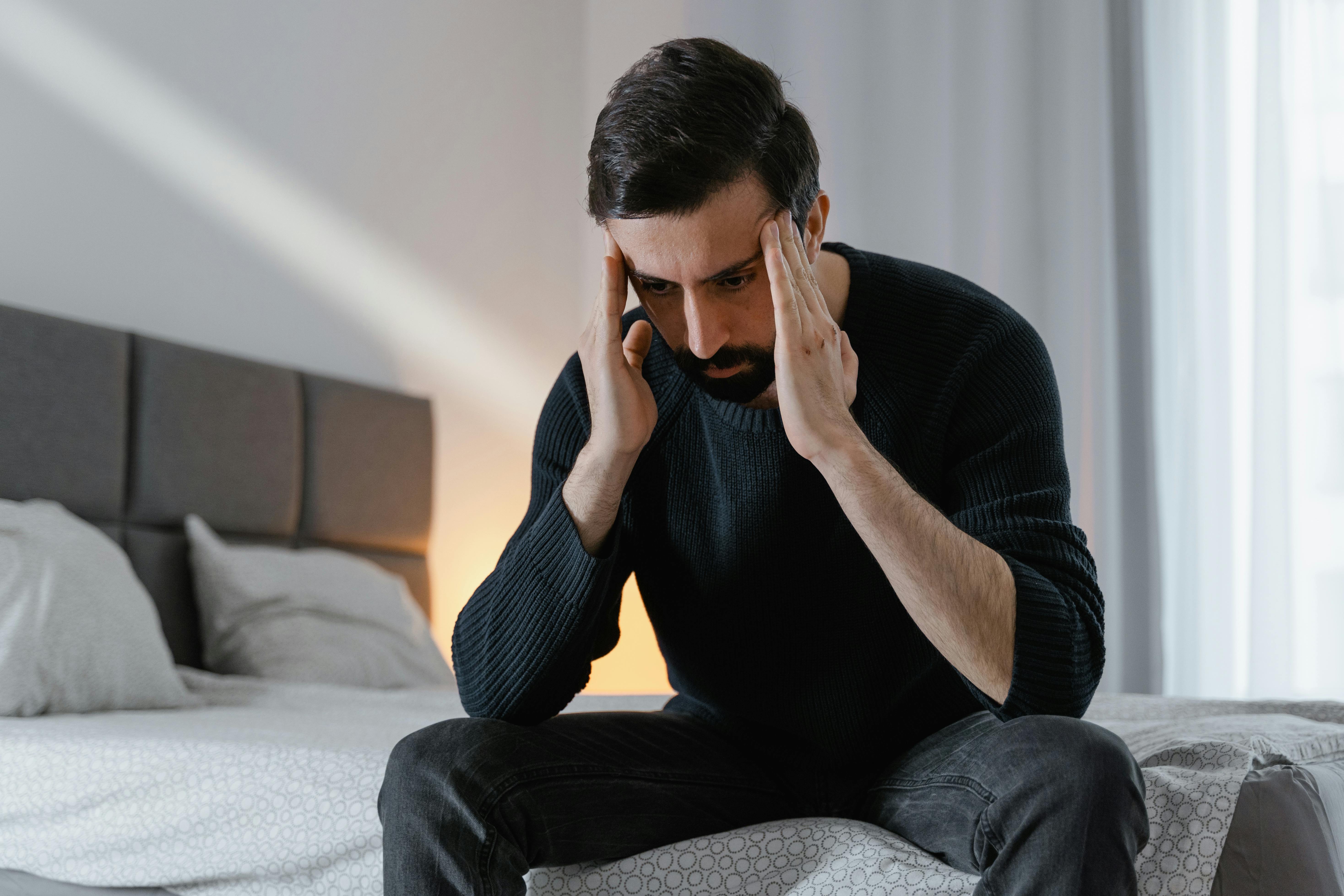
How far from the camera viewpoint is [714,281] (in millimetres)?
1165

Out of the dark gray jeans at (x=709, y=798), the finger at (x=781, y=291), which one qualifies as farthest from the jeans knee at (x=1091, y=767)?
the finger at (x=781, y=291)

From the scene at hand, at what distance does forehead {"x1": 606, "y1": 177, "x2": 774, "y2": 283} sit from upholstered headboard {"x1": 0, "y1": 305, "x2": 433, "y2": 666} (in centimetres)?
141

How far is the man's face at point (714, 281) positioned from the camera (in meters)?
1.15

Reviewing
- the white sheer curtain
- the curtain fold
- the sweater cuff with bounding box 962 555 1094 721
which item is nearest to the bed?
the sweater cuff with bounding box 962 555 1094 721

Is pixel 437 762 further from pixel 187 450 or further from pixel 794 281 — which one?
pixel 187 450

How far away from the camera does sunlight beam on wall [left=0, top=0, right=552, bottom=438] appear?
7.72 ft

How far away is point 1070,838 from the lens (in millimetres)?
854

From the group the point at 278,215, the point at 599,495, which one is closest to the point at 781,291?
the point at 599,495

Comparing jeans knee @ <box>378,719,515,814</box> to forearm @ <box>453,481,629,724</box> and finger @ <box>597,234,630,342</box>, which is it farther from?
finger @ <box>597,234,630,342</box>

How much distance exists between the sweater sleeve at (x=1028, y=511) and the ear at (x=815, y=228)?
0.69 feet

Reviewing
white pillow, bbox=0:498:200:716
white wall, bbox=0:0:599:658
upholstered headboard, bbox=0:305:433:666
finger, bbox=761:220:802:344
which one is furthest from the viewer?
white wall, bbox=0:0:599:658

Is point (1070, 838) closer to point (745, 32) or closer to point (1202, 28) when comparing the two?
point (1202, 28)

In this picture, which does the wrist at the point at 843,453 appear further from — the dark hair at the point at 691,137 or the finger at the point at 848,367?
the dark hair at the point at 691,137

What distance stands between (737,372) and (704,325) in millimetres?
78
